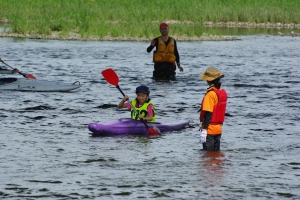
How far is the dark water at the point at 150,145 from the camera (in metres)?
10.8

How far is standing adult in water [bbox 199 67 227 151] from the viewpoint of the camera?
39.0 ft

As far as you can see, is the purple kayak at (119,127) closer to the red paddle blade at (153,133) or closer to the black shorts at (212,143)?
the red paddle blade at (153,133)


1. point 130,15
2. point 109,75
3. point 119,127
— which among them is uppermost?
point 130,15

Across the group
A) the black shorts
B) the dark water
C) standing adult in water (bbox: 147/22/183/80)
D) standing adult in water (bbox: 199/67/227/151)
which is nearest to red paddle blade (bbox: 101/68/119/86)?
the dark water

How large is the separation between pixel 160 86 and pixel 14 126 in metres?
7.71

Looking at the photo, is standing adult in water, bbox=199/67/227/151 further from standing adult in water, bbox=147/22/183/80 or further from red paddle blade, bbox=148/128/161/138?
standing adult in water, bbox=147/22/183/80

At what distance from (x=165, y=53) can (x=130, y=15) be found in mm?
25352

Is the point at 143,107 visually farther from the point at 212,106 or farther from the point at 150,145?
the point at 212,106

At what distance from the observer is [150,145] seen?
45.9 feet

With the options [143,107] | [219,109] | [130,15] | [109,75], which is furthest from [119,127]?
[130,15]

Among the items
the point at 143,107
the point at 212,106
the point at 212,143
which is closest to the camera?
the point at 212,106

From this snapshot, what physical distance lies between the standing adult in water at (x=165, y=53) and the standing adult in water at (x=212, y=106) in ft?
31.9

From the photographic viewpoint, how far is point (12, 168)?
1179 centimetres

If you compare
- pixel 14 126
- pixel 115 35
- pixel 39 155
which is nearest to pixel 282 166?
pixel 39 155
